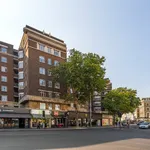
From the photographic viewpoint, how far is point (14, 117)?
177 ft

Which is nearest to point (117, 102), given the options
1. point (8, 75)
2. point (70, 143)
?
point (8, 75)

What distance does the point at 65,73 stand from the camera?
5869 centimetres

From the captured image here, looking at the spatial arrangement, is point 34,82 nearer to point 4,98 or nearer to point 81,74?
point 81,74

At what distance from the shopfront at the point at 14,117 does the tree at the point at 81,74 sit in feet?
35.5

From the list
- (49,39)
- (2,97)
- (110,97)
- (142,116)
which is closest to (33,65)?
(49,39)

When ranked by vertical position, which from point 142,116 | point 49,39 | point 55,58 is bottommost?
point 142,116

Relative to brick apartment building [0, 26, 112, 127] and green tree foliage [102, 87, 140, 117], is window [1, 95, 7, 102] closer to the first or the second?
brick apartment building [0, 26, 112, 127]

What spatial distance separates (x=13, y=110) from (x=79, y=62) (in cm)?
1733

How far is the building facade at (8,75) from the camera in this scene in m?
66.5

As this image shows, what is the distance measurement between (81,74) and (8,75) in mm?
21767

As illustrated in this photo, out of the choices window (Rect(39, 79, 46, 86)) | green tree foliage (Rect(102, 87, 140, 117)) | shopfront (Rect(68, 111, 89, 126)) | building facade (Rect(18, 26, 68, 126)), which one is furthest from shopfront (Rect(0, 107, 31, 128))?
green tree foliage (Rect(102, 87, 140, 117))

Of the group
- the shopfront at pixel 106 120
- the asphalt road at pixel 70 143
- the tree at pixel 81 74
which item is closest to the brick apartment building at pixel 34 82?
the tree at pixel 81 74

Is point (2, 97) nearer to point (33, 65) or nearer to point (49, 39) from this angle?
point (33, 65)

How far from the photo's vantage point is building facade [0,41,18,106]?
6647cm
